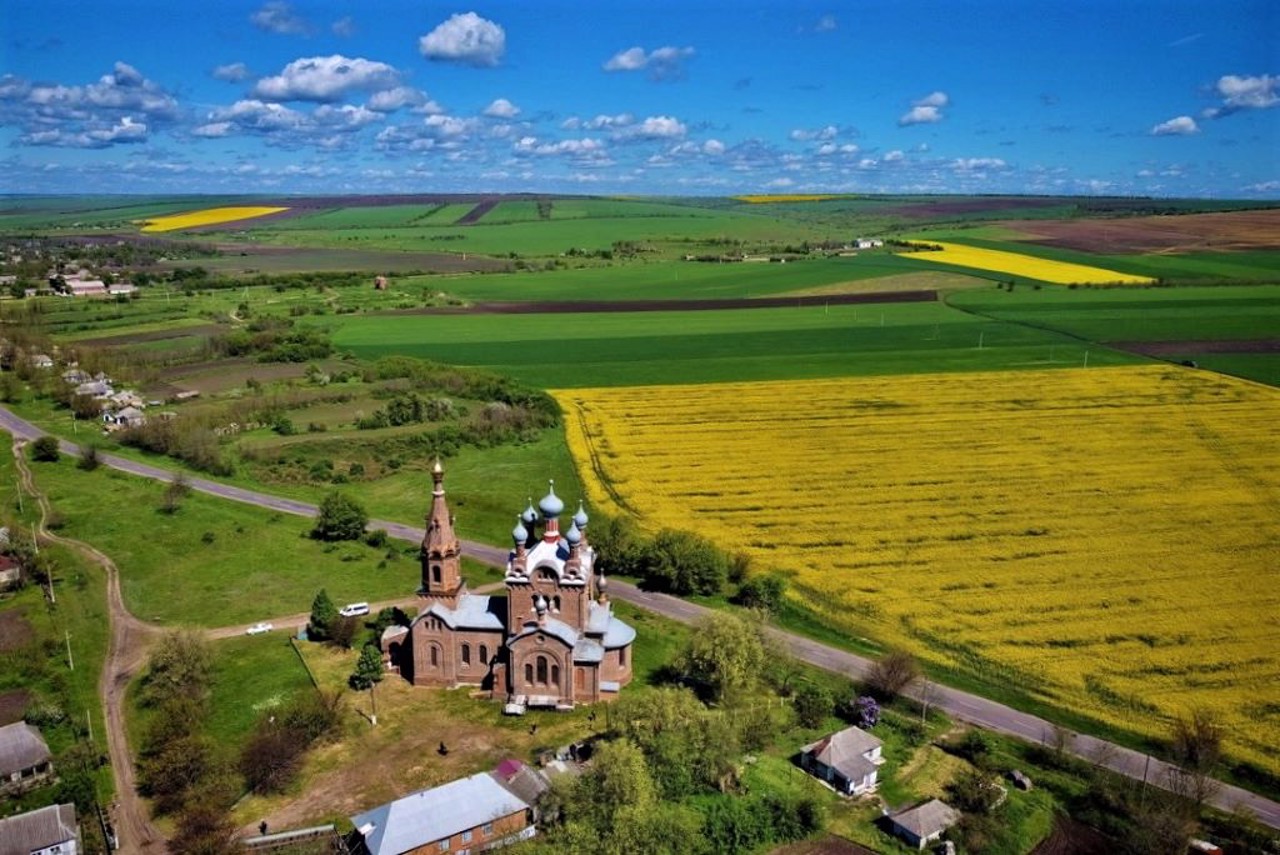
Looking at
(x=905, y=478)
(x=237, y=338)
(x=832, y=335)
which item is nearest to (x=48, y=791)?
(x=905, y=478)

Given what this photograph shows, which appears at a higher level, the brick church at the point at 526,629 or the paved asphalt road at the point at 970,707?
the brick church at the point at 526,629

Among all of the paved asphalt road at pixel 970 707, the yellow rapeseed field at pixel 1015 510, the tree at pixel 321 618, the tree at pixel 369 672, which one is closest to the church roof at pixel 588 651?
the paved asphalt road at pixel 970 707

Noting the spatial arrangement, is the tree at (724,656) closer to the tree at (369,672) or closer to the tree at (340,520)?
the tree at (369,672)

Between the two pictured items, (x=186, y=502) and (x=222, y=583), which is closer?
(x=222, y=583)

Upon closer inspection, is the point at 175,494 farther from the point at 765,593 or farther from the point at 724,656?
the point at 724,656

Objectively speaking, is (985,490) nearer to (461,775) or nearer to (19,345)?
(461,775)
